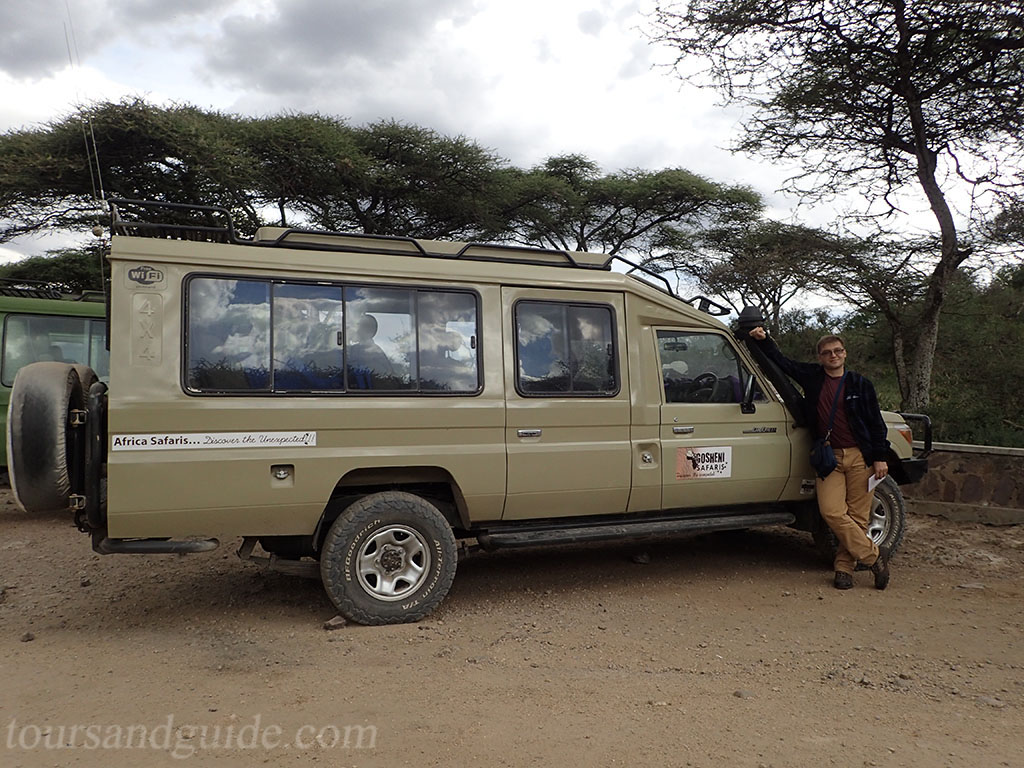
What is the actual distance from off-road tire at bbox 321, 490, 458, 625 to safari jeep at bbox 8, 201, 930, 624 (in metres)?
0.01

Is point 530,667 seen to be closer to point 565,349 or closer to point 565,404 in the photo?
point 565,404

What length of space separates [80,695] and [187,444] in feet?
4.28

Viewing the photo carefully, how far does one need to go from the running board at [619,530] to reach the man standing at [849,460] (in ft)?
1.40

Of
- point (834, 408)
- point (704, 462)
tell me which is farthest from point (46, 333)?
point (834, 408)

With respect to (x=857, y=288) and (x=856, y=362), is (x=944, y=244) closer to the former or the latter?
(x=857, y=288)

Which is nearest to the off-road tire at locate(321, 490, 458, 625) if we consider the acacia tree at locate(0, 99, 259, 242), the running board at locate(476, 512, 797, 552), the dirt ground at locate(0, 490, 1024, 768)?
the dirt ground at locate(0, 490, 1024, 768)

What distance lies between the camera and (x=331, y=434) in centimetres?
467

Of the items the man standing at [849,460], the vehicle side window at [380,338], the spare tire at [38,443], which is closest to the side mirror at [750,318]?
the man standing at [849,460]

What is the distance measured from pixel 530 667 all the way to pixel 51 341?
24.1ft

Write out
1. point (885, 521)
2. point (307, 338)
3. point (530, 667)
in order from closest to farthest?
point (530, 667) → point (307, 338) → point (885, 521)

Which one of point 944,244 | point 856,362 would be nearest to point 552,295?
point 944,244

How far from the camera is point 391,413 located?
480 cm

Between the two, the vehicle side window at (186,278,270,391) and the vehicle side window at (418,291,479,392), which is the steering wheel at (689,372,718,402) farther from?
the vehicle side window at (186,278,270,391)

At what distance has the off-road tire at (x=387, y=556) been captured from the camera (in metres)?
4.69
